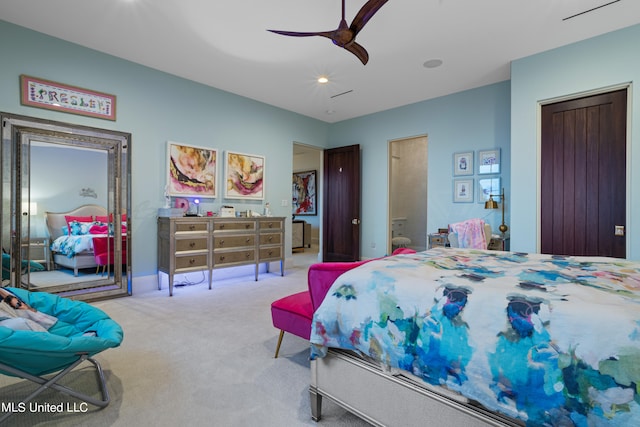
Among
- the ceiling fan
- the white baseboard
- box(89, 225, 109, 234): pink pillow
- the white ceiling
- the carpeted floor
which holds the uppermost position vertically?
the white ceiling

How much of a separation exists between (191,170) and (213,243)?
113 centimetres

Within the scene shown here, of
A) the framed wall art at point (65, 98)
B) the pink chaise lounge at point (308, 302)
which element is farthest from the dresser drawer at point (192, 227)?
the pink chaise lounge at point (308, 302)

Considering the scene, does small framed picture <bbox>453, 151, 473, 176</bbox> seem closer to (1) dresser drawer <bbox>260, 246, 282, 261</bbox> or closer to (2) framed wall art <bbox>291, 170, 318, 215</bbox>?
(1) dresser drawer <bbox>260, 246, 282, 261</bbox>

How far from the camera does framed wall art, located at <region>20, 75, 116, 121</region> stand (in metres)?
3.37

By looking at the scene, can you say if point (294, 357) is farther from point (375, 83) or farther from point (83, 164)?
point (375, 83)

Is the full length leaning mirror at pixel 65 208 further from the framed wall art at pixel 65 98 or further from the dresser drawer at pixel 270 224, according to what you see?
the dresser drawer at pixel 270 224

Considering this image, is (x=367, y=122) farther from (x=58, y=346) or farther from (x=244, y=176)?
(x=58, y=346)

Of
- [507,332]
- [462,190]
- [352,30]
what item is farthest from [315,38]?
[507,332]

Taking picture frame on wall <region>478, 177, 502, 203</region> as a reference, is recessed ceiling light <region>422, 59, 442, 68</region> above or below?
above

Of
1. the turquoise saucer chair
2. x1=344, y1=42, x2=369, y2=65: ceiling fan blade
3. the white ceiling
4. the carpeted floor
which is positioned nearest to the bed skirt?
the carpeted floor

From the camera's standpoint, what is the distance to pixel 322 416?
5.52 feet

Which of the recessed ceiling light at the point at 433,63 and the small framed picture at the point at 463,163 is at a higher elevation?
the recessed ceiling light at the point at 433,63

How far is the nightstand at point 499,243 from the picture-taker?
4.36 metres

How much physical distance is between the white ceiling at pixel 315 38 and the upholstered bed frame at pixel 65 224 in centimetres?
192
